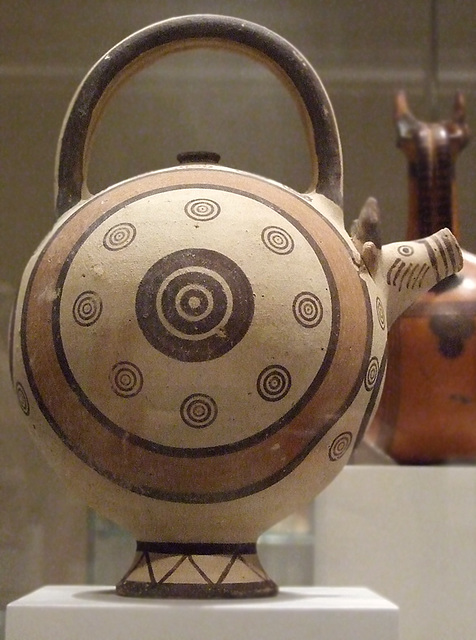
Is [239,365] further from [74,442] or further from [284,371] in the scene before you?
[74,442]

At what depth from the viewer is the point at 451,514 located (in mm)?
1279

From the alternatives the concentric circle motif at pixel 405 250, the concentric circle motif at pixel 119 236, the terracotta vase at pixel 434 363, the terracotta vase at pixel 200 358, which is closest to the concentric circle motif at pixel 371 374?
the terracotta vase at pixel 200 358

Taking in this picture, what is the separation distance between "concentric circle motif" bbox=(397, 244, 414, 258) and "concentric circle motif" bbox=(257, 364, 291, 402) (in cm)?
22

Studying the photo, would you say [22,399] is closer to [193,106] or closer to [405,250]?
[405,250]

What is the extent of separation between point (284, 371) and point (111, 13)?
0.72 meters

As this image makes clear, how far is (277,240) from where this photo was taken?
0.92 metres

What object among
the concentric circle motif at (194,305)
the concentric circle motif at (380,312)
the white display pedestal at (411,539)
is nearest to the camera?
the concentric circle motif at (194,305)

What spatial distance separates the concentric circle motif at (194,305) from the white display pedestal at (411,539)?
1.62ft

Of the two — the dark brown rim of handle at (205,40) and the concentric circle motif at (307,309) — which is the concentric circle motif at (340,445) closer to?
the concentric circle motif at (307,309)

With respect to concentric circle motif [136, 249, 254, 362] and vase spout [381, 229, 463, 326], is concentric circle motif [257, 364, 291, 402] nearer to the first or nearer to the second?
concentric circle motif [136, 249, 254, 362]

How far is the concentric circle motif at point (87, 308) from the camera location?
895 millimetres

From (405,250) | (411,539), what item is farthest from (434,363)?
(405,250)

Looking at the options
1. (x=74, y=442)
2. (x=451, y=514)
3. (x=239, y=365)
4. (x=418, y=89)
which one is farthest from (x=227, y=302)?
(x=418, y=89)

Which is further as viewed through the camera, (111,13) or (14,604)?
(111,13)
